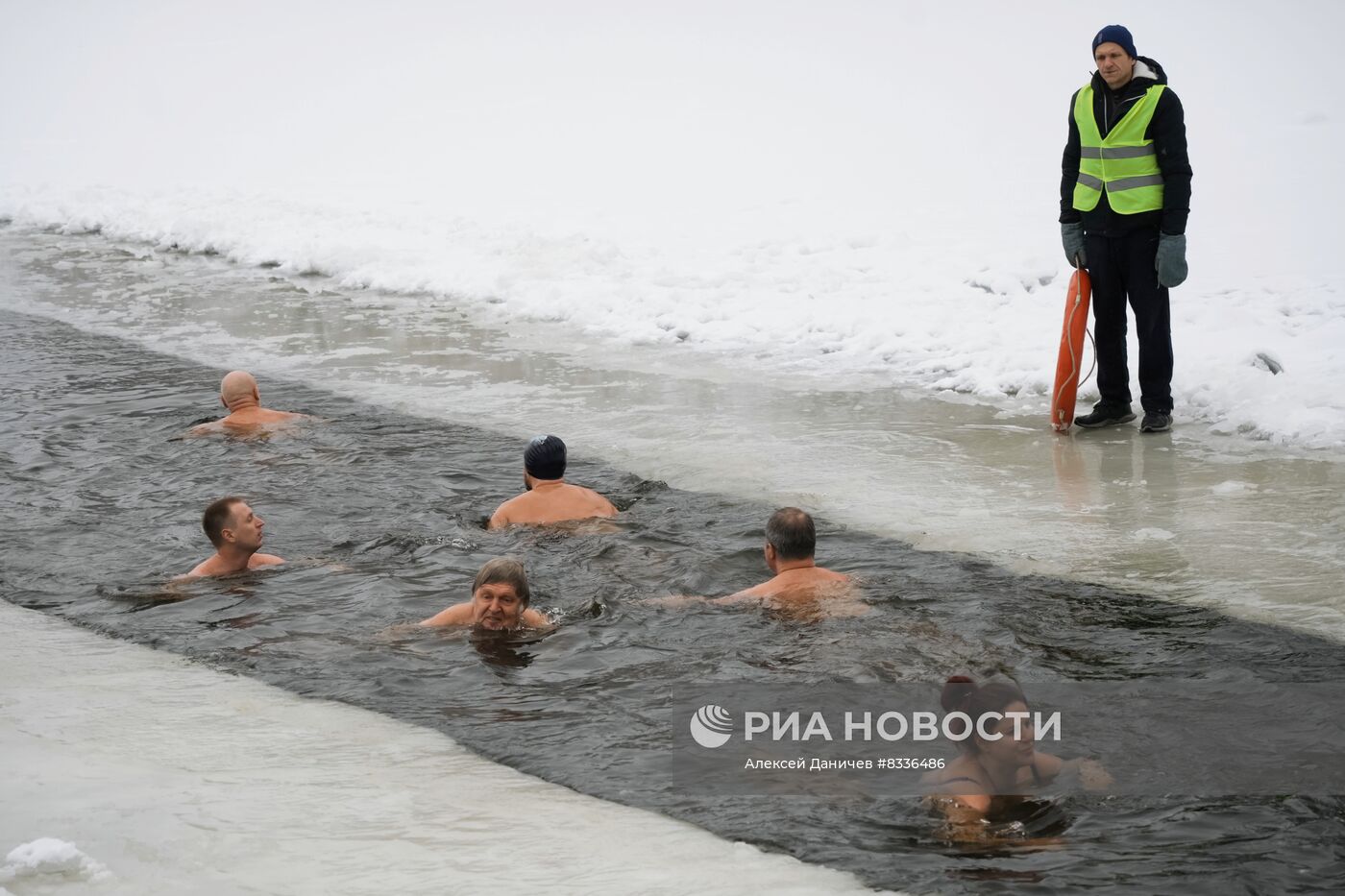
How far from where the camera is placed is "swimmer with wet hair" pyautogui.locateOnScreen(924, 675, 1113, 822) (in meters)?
4.34

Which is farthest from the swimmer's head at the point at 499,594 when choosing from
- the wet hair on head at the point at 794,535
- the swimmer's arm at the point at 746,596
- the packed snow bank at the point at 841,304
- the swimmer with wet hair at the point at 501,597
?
the packed snow bank at the point at 841,304

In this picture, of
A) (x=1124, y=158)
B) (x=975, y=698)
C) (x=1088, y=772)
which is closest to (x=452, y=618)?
(x=975, y=698)

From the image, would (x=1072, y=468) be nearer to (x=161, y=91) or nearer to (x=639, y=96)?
(x=639, y=96)

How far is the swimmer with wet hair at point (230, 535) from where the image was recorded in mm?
7188

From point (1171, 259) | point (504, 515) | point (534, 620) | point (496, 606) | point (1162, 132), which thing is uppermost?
point (1162, 132)

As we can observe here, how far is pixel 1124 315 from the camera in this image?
905cm

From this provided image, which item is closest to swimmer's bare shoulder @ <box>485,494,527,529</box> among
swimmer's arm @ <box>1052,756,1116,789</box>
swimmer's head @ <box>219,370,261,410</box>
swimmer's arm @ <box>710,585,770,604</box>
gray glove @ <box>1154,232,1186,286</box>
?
swimmer's arm @ <box>710,585,770,604</box>

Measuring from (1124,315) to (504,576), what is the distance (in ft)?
16.1

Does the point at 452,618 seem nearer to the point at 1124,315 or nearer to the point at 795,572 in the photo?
the point at 795,572

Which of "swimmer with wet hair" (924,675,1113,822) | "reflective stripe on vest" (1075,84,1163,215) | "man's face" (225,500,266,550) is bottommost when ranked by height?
"swimmer with wet hair" (924,675,1113,822)

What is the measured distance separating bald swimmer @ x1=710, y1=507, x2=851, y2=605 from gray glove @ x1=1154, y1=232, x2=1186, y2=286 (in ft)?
10.9

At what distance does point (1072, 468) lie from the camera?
26.6ft

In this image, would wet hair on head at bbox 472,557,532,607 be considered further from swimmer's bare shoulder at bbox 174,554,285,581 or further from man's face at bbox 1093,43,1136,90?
man's face at bbox 1093,43,1136,90

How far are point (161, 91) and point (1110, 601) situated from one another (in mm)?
31426
